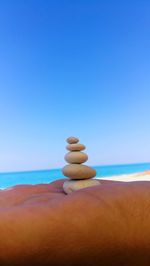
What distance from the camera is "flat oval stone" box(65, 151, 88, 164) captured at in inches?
87.0

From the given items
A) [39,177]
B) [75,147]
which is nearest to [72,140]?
[75,147]

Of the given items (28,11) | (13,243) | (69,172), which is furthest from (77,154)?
(28,11)

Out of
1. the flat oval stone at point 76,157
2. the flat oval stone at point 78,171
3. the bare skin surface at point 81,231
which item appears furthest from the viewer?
the flat oval stone at point 76,157

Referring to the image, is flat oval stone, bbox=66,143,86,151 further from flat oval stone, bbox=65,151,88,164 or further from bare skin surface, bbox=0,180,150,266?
bare skin surface, bbox=0,180,150,266

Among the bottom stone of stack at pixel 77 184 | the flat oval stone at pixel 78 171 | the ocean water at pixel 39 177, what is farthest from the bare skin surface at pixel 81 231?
the ocean water at pixel 39 177

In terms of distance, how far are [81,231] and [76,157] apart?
1135mm

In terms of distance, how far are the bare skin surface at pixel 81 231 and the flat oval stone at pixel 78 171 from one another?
0.80m

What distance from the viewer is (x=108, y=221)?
1156 mm

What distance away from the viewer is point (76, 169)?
212 centimetres

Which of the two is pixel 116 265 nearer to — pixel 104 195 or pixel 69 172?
pixel 104 195

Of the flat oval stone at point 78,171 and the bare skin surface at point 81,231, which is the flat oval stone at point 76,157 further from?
the bare skin surface at point 81,231

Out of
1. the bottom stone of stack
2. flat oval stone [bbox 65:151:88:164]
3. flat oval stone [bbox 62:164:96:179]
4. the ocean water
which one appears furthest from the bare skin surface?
the ocean water

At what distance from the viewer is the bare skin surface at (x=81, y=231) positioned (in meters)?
1.05

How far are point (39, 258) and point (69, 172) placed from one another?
1107 mm
